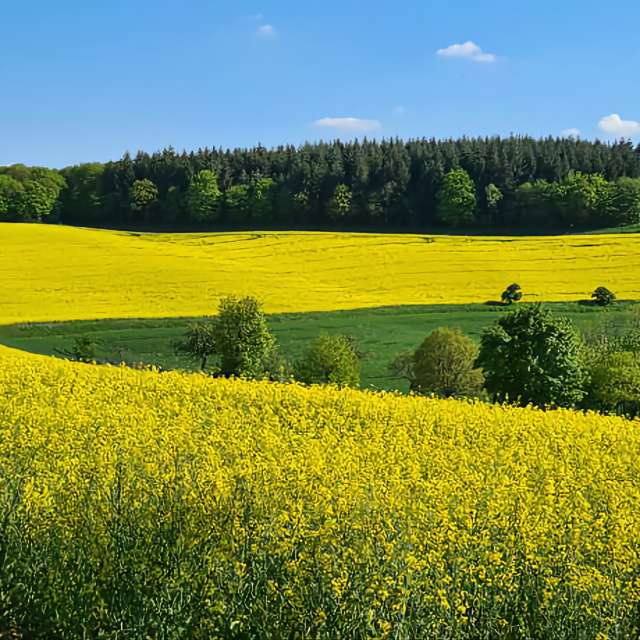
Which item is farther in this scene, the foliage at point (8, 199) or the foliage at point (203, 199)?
the foliage at point (203, 199)

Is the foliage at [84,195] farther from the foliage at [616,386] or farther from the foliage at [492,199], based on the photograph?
the foliage at [616,386]

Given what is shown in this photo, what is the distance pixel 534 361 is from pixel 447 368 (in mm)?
6293

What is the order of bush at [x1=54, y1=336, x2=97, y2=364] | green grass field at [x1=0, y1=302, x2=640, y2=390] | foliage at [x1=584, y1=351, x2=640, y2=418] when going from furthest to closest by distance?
green grass field at [x1=0, y1=302, x2=640, y2=390] → bush at [x1=54, y1=336, x2=97, y2=364] → foliage at [x1=584, y1=351, x2=640, y2=418]

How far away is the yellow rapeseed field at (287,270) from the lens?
49.7 metres

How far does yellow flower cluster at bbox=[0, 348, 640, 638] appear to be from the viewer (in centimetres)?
562

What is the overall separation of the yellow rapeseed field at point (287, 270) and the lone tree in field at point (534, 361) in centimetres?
2111

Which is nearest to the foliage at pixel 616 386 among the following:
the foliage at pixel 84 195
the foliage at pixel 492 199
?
the foliage at pixel 492 199

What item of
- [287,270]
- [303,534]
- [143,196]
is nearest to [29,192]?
[143,196]

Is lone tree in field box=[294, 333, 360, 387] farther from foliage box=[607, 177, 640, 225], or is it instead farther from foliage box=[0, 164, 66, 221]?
foliage box=[0, 164, 66, 221]

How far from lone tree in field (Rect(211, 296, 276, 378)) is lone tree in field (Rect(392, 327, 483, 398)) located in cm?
627

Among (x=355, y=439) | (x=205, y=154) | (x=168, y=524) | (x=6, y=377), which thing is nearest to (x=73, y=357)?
(x=6, y=377)

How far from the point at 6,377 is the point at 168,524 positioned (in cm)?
654

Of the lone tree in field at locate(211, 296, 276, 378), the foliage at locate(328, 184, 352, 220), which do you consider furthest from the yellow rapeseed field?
the lone tree in field at locate(211, 296, 276, 378)

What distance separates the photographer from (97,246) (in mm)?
68250
